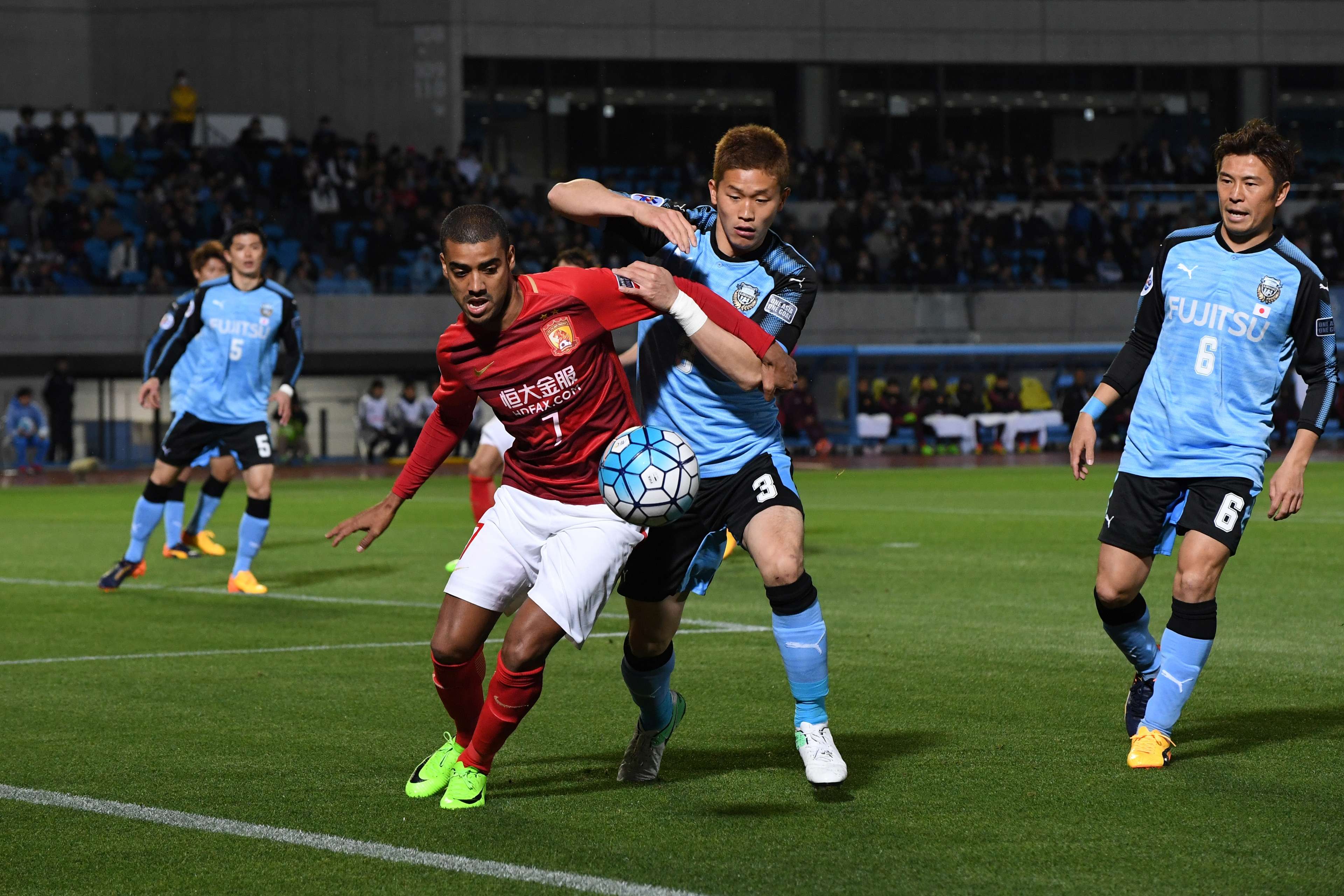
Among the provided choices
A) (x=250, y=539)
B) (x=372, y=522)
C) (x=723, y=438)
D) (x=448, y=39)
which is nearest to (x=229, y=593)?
(x=250, y=539)

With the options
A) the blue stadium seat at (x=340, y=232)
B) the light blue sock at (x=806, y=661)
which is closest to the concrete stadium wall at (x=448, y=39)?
the blue stadium seat at (x=340, y=232)

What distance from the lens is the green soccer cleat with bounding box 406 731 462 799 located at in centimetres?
528

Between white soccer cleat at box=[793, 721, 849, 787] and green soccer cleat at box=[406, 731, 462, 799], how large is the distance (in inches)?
43.8

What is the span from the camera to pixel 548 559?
5094 mm

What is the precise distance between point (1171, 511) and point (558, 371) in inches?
90.8

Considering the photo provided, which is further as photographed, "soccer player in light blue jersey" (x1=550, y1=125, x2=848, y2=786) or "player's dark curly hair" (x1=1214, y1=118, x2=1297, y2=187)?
"player's dark curly hair" (x1=1214, y1=118, x2=1297, y2=187)

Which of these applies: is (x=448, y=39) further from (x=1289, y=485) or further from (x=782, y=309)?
(x=1289, y=485)

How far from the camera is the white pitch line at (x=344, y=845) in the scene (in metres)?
4.21

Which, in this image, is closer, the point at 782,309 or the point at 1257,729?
the point at 782,309

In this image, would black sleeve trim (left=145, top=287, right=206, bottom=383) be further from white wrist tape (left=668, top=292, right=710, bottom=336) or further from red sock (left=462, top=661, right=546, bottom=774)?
white wrist tape (left=668, top=292, right=710, bottom=336)

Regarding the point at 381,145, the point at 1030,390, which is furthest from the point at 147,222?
the point at 1030,390

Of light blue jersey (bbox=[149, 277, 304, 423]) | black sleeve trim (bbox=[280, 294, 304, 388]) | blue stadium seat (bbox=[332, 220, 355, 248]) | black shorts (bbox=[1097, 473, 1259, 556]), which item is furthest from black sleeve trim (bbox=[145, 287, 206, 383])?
blue stadium seat (bbox=[332, 220, 355, 248])

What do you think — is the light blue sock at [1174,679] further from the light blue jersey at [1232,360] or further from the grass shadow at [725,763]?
the grass shadow at [725,763]

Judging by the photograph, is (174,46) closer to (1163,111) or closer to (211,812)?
(1163,111)
